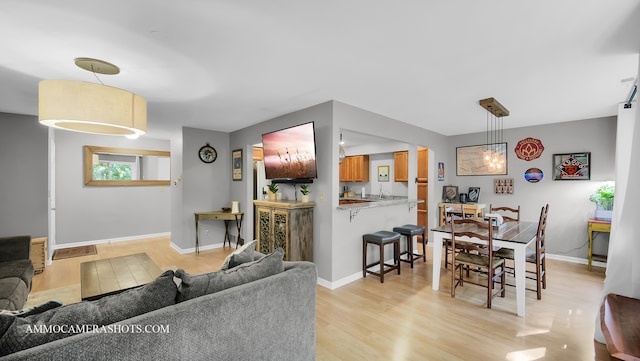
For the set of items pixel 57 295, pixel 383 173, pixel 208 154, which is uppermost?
pixel 208 154

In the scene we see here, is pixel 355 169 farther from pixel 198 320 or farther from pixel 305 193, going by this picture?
pixel 198 320

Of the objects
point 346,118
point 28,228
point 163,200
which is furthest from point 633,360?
point 163,200

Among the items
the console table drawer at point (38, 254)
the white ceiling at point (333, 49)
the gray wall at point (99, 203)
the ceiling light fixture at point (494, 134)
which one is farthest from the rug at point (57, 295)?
the ceiling light fixture at point (494, 134)

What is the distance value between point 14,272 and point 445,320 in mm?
4221

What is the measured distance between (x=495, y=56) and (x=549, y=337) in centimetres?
247

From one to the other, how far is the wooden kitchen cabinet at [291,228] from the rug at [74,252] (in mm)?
3763

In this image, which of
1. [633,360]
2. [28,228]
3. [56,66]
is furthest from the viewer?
[28,228]

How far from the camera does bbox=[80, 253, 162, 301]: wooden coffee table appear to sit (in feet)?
7.41

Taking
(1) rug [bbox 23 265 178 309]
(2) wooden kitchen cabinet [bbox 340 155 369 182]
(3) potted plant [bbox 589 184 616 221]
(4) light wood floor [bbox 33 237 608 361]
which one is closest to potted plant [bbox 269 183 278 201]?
(4) light wood floor [bbox 33 237 608 361]

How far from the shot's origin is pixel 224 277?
1592 millimetres

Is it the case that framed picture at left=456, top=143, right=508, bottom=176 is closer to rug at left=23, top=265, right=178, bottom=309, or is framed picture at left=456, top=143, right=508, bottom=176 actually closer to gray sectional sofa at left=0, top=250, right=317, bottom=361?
gray sectional sofa at left=0, top=250, right=317, bottom=361

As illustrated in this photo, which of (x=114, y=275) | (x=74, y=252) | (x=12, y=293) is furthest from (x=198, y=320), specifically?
(x=74, y=252)

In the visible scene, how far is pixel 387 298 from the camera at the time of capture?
10.5 ft

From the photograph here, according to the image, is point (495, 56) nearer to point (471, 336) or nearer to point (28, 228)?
point (471, 336)
